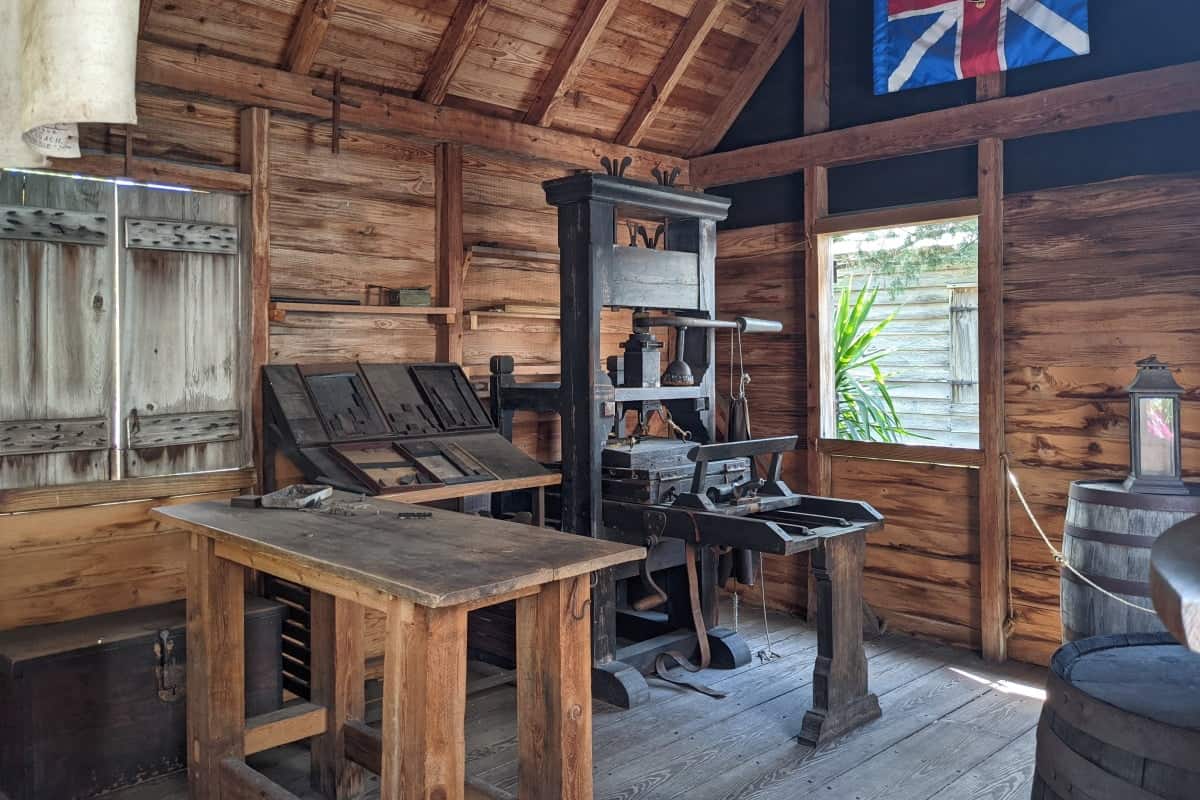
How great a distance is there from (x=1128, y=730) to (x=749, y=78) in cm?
467

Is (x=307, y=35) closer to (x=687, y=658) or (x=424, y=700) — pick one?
(x=424, y=700)

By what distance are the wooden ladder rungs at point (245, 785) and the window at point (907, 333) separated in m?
3.82

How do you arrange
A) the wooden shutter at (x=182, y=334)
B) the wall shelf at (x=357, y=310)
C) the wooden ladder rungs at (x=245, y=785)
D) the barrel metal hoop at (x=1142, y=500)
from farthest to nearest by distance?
the wall shelf at (x=357, y=310) < the wooden shutter at (x=182, y=334) < the barrel metal hoop at (x=1142, y=500) < the wooden ladder rungs at (x=245, y=785)

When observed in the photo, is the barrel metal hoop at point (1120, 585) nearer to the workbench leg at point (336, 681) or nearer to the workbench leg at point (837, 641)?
the workbench leg at point (837, 641)

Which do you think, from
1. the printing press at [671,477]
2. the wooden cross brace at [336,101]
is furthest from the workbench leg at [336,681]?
the wooden cross brace at [336,101]

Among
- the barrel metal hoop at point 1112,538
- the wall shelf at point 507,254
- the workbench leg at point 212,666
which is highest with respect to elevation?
the wall shelf at point 507,254

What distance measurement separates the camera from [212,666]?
9.32 ft

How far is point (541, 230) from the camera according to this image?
209 inches

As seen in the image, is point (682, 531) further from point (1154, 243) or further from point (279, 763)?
point (1154, 243)

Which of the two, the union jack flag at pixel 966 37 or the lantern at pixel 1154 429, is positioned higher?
the union jack flag at pixel 966 37

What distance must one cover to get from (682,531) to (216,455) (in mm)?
1980

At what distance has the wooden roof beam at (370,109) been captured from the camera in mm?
3870

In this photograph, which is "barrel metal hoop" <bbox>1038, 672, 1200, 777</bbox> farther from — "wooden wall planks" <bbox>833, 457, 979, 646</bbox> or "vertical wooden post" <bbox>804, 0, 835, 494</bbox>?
"vertical wooden post" <bbox>804, 0, 835, 494</bbox>

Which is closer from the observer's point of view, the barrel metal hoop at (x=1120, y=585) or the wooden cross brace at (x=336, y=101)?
the barrel metal hoop at (x=1120, y=585)
